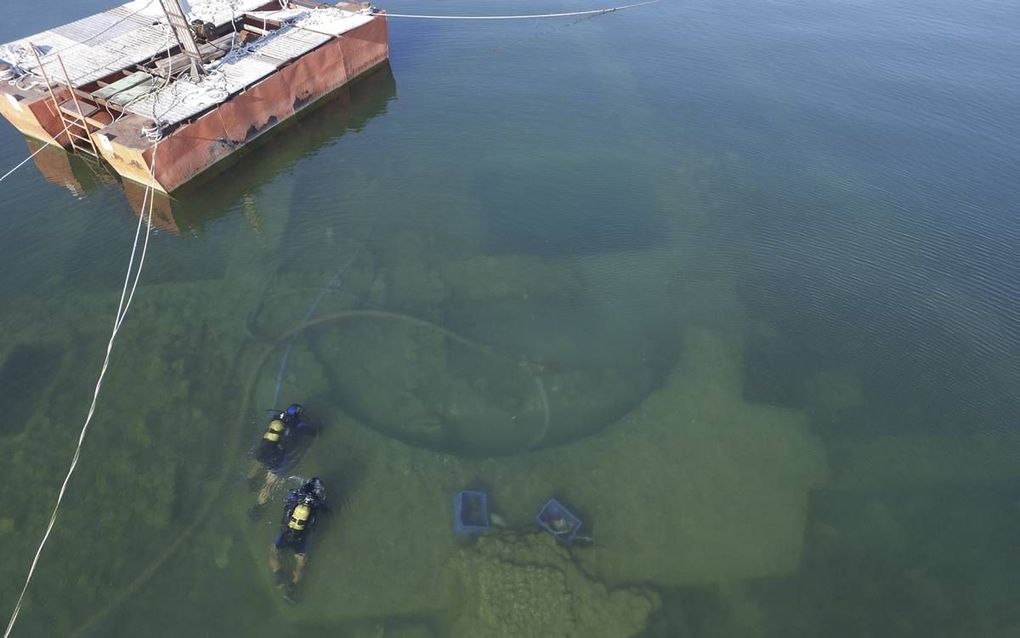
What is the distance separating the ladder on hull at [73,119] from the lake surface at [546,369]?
1.52 meters

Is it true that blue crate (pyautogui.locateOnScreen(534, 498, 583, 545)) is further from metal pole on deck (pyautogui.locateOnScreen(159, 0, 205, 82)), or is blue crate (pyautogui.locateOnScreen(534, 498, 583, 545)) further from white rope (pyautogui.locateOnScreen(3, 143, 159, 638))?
metal pole on deck (pyautogui.locateOnScreen(159, 0, 205, 82))

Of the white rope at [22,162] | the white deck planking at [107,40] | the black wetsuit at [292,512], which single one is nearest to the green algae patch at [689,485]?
the black wetsuit at [292,512]

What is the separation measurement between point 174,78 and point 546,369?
865 inches

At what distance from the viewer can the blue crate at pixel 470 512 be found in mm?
14102

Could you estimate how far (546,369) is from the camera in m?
17.8

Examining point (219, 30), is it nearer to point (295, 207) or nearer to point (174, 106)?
point (174, 106)

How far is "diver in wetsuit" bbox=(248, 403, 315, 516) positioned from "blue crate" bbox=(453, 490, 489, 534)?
4.77 metres

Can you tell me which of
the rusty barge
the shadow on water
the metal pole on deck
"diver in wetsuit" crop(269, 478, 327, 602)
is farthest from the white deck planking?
"diver in wetsuit" crop(269, 478, 327, 602)

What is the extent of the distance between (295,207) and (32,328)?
31.7 ft

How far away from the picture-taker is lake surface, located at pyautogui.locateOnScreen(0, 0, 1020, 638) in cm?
1339

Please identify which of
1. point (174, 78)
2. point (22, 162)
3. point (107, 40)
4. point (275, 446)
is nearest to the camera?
point (275, 446)

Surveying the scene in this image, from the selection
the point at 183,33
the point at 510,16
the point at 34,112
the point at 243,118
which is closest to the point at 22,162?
the point at 34,112

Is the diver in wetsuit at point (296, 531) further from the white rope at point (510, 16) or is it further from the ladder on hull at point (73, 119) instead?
the white rope at point (510, 16)

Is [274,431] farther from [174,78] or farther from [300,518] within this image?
[174,78]
